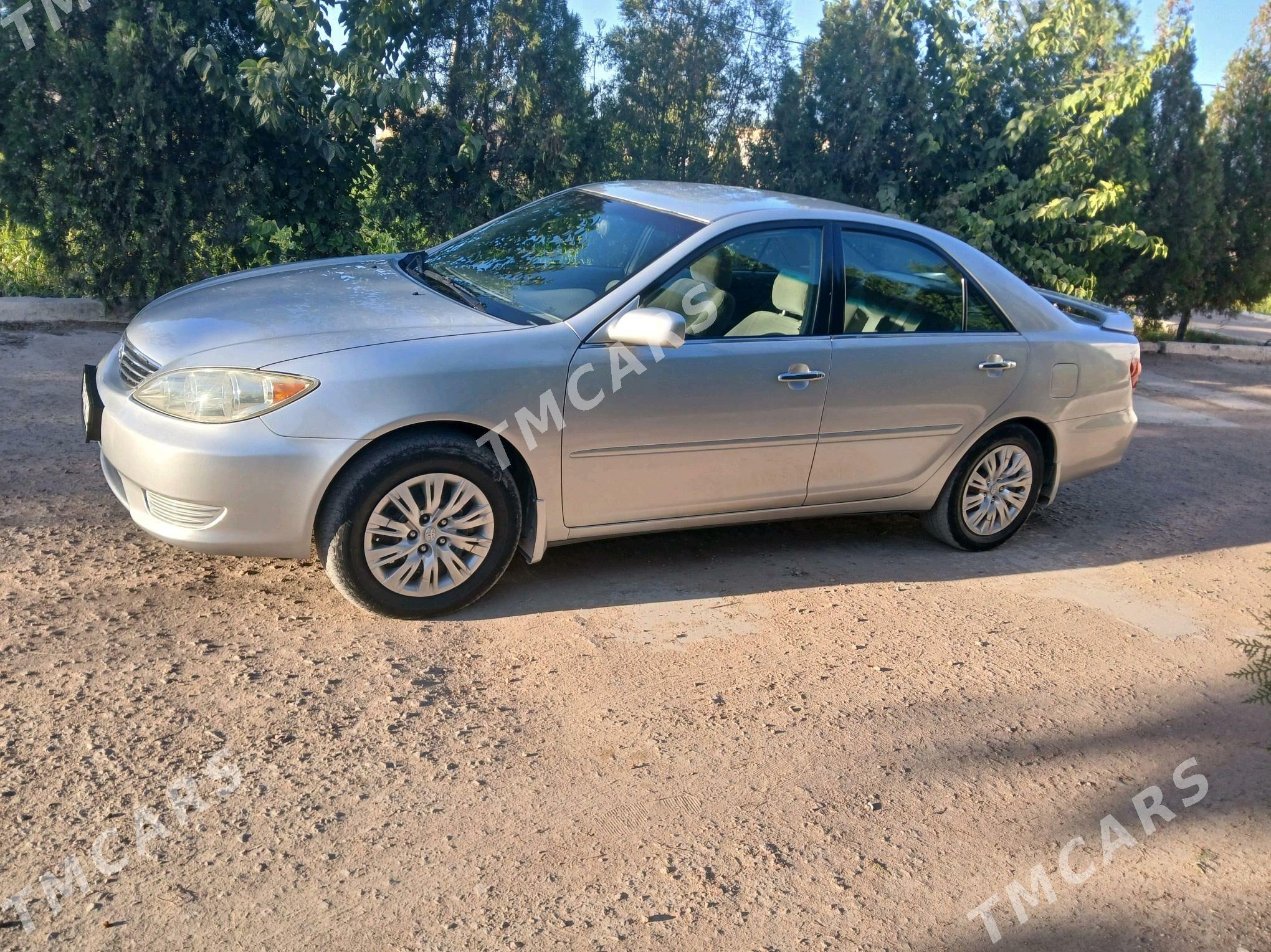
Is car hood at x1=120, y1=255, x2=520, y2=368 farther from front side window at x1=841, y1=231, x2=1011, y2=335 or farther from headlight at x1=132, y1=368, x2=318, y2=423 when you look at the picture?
front side window at x1=841, y1=231, x2=1011, y2=335

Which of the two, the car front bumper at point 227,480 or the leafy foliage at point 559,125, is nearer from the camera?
the car front bumper at point 227,480

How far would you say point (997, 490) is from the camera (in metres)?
5.73

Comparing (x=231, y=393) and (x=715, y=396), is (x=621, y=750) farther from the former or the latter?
(x=231, y=393)

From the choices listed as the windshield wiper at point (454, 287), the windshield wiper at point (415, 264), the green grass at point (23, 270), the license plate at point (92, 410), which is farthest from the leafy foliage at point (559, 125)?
the license plate at point (92, 410)

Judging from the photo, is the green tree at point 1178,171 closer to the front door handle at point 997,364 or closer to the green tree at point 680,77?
the green tree at point 680,77

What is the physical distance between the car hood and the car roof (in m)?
1.09

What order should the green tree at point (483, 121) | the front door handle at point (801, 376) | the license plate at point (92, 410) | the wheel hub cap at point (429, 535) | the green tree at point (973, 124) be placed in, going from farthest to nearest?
the green tree at point (973, 124)
the green tree at point (483, 121)
the front door handle at point (801, 376)
the license plate at point (92, 410)
the wheel hub cap at point (429, 535)

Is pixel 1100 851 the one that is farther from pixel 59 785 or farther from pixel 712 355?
pixel 59 785

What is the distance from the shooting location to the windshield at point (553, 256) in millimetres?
4672

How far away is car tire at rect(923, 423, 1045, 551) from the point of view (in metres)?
5.62

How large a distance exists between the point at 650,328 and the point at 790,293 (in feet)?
3.11

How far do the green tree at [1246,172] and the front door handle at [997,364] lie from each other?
28.8 feet

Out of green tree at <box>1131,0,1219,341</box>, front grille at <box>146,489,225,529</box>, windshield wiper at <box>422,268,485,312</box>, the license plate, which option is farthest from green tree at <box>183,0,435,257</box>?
green tree at <box>1131,0,1219,341</box>

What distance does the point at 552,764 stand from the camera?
3.49 meters
